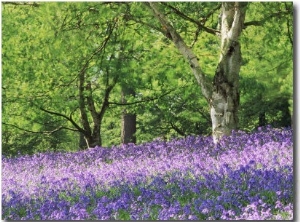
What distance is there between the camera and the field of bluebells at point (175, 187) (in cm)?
427

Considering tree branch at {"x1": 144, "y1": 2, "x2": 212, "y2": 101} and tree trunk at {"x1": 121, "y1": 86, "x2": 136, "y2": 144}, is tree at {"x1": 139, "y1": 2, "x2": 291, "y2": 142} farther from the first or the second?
tree trunk at {"x1": 121, "y1": 86, "x2": 136, "y2": 144}

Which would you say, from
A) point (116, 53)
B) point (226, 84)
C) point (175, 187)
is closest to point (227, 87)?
point (226, 84)

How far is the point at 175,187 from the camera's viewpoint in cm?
490

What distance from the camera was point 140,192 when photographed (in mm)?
4992

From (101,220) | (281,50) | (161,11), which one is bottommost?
(101,220)

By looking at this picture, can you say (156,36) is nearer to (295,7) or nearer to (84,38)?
(84,38)

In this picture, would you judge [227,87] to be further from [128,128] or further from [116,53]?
[128,128]

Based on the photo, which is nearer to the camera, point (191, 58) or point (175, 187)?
point (175, 187)

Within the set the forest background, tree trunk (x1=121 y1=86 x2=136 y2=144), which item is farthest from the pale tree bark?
tree trunk (x1=121 y1=86 x2=136 y2=144)

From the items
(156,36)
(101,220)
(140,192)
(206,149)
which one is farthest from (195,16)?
(101,220)

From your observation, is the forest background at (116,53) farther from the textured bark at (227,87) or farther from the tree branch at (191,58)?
the textured bark at (227,87)

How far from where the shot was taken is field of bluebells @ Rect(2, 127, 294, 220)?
427 cm

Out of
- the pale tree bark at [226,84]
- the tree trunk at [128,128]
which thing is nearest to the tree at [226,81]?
the pale tree bark at [226,84]

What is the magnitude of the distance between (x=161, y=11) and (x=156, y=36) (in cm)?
106
